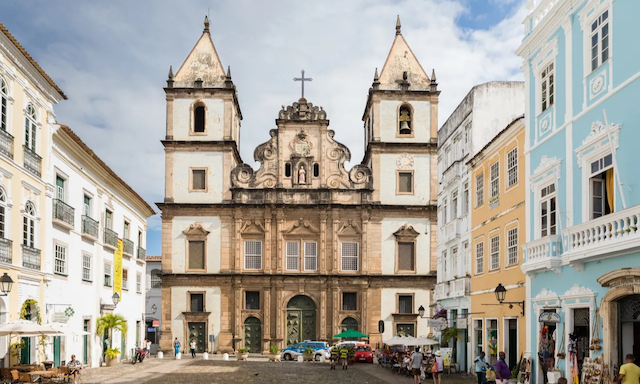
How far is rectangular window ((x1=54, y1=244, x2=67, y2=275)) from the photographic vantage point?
28.5 meters

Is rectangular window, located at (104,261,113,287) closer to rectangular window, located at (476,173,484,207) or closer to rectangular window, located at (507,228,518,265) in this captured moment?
rectangular window, located at (476,173,484,207)

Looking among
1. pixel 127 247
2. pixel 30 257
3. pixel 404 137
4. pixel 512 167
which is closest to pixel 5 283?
pixel 30 257

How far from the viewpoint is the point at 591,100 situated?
17.2 m

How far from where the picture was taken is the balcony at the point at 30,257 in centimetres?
2435

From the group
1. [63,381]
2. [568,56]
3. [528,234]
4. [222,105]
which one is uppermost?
[222,105]

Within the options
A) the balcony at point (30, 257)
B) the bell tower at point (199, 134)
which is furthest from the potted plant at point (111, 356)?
the bell tower at point (199, 134)

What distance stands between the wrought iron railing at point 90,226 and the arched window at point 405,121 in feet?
76.0

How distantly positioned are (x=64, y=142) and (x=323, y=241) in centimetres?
2305

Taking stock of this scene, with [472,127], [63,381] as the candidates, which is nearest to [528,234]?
[472,127]

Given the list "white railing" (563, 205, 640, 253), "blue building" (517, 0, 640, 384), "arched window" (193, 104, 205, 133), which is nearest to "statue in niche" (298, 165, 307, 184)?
"arched window" (193, 104, 205, 133)

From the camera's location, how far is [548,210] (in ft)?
65.1

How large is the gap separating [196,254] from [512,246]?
93.5 ft

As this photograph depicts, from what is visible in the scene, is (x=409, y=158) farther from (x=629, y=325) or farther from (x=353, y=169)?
(x=629, y=325)

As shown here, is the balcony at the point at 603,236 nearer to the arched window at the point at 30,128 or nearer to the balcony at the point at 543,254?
the balcony at the point at 543,254
